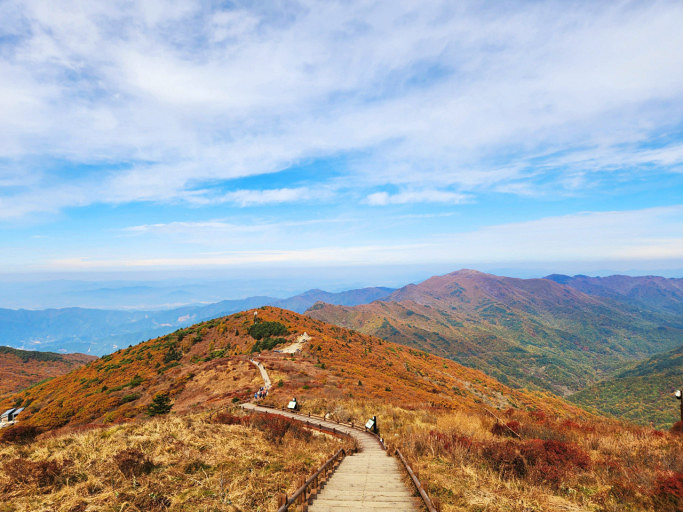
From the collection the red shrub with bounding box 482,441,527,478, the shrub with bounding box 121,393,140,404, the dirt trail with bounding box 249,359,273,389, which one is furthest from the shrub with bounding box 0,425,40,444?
the shrub with bounding box 121,393,140,404

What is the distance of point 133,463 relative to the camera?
32.2ft

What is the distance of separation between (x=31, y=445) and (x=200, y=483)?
27.9 ft

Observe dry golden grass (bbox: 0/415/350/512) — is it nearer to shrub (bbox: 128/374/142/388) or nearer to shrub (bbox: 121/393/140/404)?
shrub (bbox: 121/393/140/404)

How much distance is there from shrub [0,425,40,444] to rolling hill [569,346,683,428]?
13839 cm

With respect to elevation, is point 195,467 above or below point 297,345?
above

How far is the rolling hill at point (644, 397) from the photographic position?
106088mm

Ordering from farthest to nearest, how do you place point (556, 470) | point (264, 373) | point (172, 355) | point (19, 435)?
point (172, 355) → point (264, 373) → point (19, 435) → point (556, 470)

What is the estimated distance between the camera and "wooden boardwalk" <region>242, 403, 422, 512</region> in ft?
25.1

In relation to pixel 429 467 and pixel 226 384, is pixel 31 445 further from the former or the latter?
pixel 226 384

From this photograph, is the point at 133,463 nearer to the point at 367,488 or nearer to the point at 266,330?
the point at 367,488

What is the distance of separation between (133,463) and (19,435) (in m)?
8.75

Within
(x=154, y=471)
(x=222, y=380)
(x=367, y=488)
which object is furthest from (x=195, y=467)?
(x=222, y=380)

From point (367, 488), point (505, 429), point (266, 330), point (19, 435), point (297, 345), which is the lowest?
point (297, 345)

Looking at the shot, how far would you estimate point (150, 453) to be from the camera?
36.8 ft
